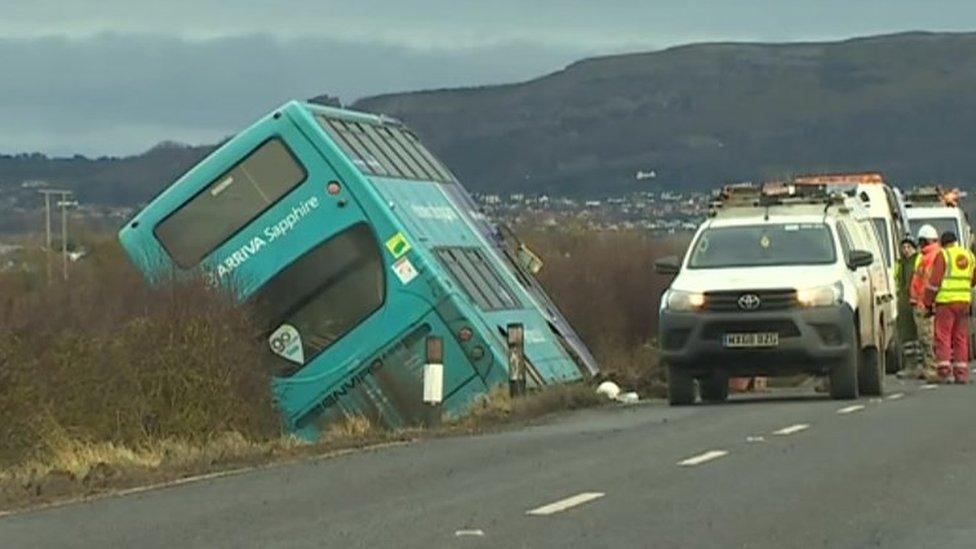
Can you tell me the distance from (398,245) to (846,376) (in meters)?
6.30

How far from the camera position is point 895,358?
32.2 m

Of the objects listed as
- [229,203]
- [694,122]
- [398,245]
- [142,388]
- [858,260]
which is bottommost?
[142,388]

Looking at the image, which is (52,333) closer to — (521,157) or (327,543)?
(327,543)

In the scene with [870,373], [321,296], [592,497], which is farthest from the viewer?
[321,296]

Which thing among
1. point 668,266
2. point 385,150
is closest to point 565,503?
point 668,266

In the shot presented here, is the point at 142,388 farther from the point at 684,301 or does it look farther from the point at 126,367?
the point at 684,301

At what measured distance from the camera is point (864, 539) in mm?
11523

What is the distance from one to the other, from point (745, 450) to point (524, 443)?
2.13 meters

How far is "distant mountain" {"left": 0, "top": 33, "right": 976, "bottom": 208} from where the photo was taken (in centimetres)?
11456

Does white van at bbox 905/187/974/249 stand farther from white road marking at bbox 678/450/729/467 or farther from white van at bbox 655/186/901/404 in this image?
white road marking at bbox 678/450/729/467

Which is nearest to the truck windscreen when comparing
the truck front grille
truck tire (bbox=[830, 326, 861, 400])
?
the truck front grille

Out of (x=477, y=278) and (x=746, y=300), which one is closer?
(x=746, y=300)

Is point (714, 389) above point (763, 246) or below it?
below

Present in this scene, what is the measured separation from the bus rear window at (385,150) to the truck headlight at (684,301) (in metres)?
5.71
